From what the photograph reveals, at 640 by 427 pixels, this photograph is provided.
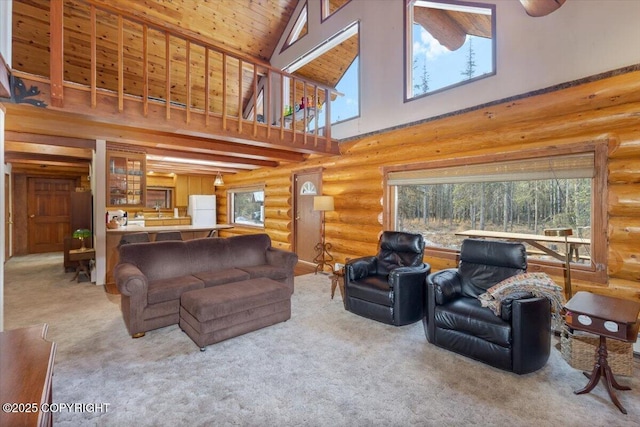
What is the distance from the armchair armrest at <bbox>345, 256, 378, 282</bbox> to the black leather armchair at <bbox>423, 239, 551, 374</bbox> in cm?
101

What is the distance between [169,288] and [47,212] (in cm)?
811

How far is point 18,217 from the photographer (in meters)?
7.96

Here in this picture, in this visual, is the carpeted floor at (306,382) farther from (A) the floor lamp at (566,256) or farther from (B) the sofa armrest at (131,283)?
(A) the floor lamp at (566,256)

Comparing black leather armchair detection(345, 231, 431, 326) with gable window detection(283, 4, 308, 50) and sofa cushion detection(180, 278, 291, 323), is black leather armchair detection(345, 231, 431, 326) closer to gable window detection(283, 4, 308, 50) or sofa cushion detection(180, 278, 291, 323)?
sofa cushion detection(180, 278, 291, 323)

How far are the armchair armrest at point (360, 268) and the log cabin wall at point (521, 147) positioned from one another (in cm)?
94

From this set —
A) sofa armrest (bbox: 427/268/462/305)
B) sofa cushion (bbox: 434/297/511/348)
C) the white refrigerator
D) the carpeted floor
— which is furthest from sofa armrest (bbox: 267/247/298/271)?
the white refrigerator

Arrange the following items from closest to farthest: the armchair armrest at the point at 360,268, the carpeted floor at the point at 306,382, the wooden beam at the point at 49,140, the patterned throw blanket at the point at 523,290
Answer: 1. the carpeted floor at the point at 306,382
2. the patterned throw blanket at the point at 523,290
3. the armchair armrest at the point at 360,268
4. the wooden beam at the point at 49,140

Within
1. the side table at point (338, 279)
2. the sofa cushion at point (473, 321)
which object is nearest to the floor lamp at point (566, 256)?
the sofa cushion at point (473, 321)

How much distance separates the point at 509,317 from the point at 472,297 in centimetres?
66

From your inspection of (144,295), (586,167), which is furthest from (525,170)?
(144,295)

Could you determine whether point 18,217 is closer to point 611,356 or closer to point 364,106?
point 364,106

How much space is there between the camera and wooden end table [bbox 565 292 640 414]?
6.17ft

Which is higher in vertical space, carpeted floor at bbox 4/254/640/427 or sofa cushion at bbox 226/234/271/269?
sofa cushion at bbox 226/234/271/269

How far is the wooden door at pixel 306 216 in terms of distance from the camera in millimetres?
6137
